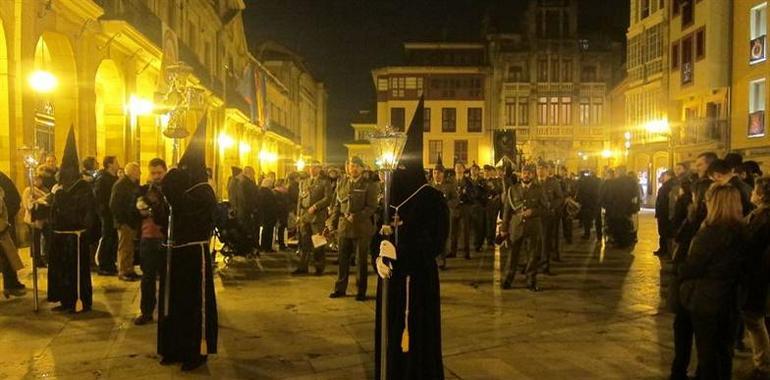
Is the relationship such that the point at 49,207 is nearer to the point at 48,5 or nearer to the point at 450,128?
the point at 48,5

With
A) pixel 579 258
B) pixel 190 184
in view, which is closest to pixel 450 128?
pixel 579 258

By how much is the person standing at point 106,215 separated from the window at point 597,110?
55.0 metres

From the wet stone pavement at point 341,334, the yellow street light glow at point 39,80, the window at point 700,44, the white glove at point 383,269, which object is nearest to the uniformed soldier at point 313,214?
the wet stone pavement at point 341,334

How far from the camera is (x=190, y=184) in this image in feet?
22.4

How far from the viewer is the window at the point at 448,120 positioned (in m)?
65.8

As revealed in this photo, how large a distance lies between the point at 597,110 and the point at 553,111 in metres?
3.79

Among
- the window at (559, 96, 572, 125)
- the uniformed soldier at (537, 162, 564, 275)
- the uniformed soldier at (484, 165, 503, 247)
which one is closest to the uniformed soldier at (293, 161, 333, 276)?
the uniformed soldier at (537, 162, 564, 275)

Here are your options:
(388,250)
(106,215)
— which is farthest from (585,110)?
(388,250)

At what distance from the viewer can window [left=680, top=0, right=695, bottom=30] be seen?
112 feet

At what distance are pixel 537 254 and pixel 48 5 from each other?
37.8 ft

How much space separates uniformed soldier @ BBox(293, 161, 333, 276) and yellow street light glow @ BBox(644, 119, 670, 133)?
26.3m

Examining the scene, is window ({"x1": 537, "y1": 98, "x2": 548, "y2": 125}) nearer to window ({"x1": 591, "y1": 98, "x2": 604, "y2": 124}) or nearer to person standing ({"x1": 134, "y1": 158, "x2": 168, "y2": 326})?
window ({"x1": 591, "y1": 98, "x2": 604, "y2": 124})

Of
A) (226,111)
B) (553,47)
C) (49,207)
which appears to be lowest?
(49,207)

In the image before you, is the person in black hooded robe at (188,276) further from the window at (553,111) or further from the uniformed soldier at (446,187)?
the window at (553,111)
